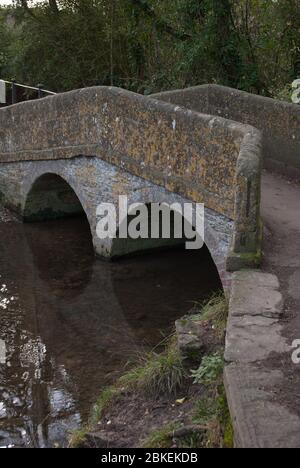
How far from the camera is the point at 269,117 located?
9453mm

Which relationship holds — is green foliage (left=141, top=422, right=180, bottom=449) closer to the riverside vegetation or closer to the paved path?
the riverside vegetation

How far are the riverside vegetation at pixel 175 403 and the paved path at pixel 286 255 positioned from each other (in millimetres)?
433

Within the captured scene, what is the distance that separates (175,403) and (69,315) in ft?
13.6

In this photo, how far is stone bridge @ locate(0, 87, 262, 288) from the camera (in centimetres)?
613

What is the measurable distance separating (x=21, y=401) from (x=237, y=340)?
2.96m

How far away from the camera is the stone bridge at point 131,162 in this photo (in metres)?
6.13

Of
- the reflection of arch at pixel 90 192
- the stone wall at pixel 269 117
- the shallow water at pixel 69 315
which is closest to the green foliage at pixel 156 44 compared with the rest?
the stone wall at pixel 269 117

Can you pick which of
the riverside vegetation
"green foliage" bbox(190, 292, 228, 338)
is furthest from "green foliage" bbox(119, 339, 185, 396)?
"green foliage" bbox(190, 292, 228, 338)

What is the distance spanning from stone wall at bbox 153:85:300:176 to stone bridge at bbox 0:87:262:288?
0.70m

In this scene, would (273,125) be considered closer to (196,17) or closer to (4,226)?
(196,17)

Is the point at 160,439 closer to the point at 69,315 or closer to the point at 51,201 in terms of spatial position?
the point at 69,315

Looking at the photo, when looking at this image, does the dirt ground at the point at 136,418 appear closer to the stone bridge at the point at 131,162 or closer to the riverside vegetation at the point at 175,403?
the riverside vegetation at the point at 175,403

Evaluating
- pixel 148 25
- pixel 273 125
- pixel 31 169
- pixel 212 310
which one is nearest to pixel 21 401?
pixel 212 310

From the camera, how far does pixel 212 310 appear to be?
5922mm
